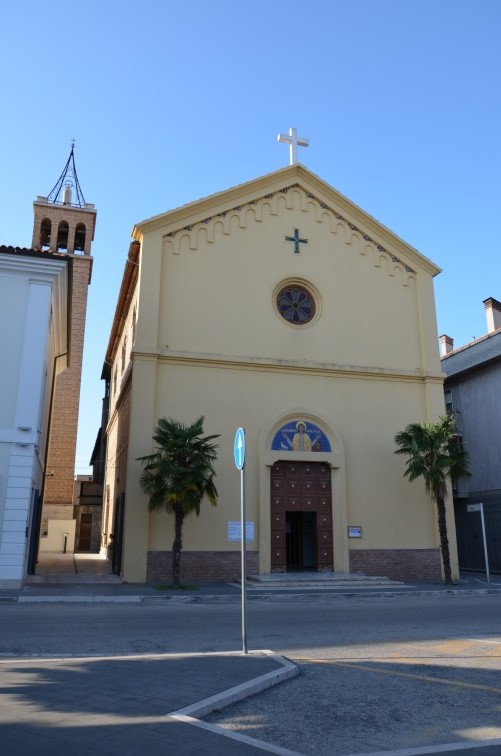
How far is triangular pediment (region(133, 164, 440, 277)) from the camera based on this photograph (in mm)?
22016

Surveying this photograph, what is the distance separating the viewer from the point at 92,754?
4531mm

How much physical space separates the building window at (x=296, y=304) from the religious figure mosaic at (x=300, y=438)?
3.73 metres

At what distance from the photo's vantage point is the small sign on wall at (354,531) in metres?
21.1

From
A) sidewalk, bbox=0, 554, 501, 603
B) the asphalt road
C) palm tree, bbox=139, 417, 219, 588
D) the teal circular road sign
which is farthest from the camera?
palm tree, bbox=139, 417, 219, 588

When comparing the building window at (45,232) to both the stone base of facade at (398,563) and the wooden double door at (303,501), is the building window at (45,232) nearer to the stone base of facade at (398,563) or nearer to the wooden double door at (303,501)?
the wooden double door at (303,501)

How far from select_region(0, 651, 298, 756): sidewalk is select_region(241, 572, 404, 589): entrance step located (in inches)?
405

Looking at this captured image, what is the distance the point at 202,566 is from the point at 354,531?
17.2 ft

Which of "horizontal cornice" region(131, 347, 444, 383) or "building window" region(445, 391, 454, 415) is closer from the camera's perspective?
"horizontal cornice" region(131, 347, 444, 383)

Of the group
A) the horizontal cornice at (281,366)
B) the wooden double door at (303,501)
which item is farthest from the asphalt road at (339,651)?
the horizontal cornice at (281,366)

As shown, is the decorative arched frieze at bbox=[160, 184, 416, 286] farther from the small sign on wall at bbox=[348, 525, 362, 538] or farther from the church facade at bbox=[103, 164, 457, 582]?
the small sign on wall at bbox=[348, 525, 362, 538]

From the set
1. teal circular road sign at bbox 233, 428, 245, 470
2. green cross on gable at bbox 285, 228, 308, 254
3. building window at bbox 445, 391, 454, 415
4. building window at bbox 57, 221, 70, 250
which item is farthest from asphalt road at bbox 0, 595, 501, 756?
building window at bbox 57, 221, 70, 250

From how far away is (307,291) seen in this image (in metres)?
23.3

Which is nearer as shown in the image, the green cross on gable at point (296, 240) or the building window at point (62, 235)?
Answer: the green cross on gable at point (296, 240)

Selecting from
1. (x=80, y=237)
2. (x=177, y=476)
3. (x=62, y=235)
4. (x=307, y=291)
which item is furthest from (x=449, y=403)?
(x=62, y=235)
